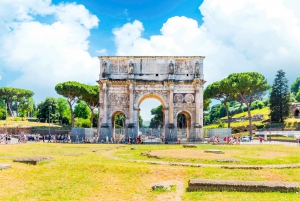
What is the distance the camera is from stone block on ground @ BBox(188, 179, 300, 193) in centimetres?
930

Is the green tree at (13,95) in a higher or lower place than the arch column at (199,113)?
higher

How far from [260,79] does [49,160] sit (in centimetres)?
4471

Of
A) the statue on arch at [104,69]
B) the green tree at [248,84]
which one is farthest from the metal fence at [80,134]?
the green tree at [248,84]

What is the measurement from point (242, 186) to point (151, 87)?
1273 inches

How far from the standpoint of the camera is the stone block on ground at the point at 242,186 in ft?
30.5

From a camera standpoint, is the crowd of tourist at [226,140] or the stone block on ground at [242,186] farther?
the crowd of tourist at [226,140]

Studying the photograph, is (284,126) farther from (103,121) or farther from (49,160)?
(49,160)

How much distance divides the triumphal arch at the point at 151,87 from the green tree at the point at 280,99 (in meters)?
27.4

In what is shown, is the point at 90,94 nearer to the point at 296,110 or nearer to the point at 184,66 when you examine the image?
the point at 184,66

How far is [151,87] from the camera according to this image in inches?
1626

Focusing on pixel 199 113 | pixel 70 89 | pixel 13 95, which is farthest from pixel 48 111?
pixel 199 113

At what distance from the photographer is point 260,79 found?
51.8 meters

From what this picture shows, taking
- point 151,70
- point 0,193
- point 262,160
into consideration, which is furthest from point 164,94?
point 0,193

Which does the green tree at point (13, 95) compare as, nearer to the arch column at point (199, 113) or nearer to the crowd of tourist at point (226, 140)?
the arch column at point (199, 113)
